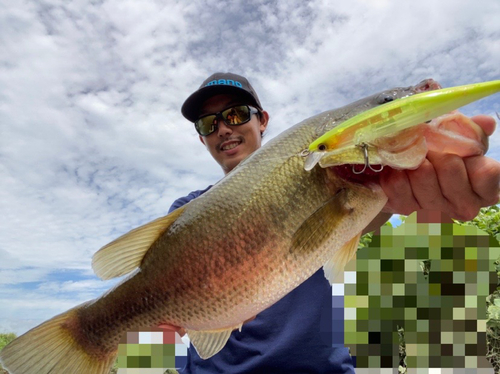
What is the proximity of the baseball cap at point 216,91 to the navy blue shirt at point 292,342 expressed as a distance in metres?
2.28

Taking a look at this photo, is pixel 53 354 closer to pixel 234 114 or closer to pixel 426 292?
pixel 234 114

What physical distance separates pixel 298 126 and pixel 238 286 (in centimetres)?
95

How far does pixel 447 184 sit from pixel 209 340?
60.2 inches

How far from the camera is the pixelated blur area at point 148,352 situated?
8.00ft

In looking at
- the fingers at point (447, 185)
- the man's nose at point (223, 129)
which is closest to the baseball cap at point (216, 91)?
the man's nose at point (223, 129)

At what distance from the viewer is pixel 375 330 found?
340 cm

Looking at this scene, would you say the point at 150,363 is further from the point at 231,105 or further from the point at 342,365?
the point at 231,105

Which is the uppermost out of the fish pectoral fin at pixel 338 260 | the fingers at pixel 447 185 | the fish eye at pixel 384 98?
the fish eye at pixel 384 98

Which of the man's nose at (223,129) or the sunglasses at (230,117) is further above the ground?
the sunglasses at (230,117)

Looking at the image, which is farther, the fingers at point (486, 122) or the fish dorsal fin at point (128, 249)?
the fish dorsal fin at point (128, 249)

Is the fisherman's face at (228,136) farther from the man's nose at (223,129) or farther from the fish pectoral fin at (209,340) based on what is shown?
the fish pectoral fin at (209,340)

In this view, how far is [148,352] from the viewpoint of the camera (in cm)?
285

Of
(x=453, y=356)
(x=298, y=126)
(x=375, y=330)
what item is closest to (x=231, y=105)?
(x=298, y=126)

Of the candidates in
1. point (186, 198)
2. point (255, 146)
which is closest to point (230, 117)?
point (255, 146)
